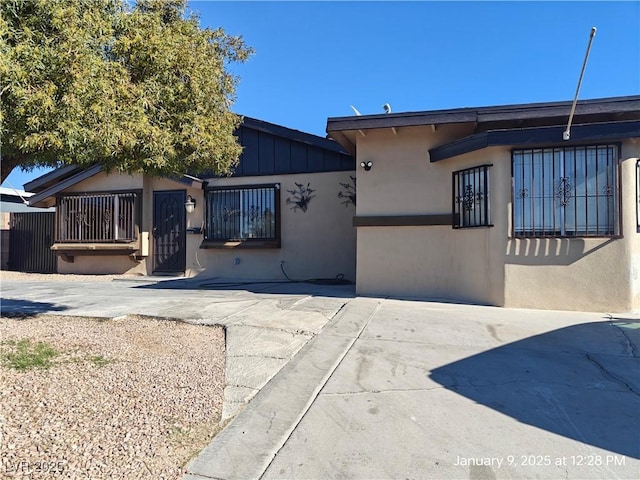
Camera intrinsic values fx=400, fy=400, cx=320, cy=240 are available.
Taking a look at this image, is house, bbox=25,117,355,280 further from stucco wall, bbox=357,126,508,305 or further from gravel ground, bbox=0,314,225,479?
gravel ground, bbox=0,314,225,479

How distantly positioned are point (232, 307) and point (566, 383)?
16.5ft

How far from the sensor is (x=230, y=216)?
12250 millimetres

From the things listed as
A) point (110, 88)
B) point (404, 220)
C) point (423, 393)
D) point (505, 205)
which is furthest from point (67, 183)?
point (423, 393)

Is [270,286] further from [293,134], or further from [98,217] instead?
[98,217]

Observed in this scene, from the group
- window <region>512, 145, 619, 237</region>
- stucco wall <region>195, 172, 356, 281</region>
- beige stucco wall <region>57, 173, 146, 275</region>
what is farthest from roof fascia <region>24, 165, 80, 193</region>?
window <region>512, 145, 619, 237</region>

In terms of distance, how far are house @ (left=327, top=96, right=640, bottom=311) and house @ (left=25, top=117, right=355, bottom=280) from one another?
9.35ft

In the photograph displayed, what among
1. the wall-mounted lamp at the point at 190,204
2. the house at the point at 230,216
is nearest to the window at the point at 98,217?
the house at the point at 230,216

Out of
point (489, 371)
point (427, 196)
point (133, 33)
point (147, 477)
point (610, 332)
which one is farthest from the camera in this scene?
point (427, 196)

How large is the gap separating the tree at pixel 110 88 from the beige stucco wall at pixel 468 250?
11.9ft

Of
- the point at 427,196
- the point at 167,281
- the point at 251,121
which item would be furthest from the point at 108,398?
the point at 251,121

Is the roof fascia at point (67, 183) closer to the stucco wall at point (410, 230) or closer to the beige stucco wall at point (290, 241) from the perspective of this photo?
the beige stucco wall at point (290, 241)

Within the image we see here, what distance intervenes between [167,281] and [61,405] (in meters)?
8.72

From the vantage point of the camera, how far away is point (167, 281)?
11.4 metres

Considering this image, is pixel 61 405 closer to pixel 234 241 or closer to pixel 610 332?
pixel 610 332
